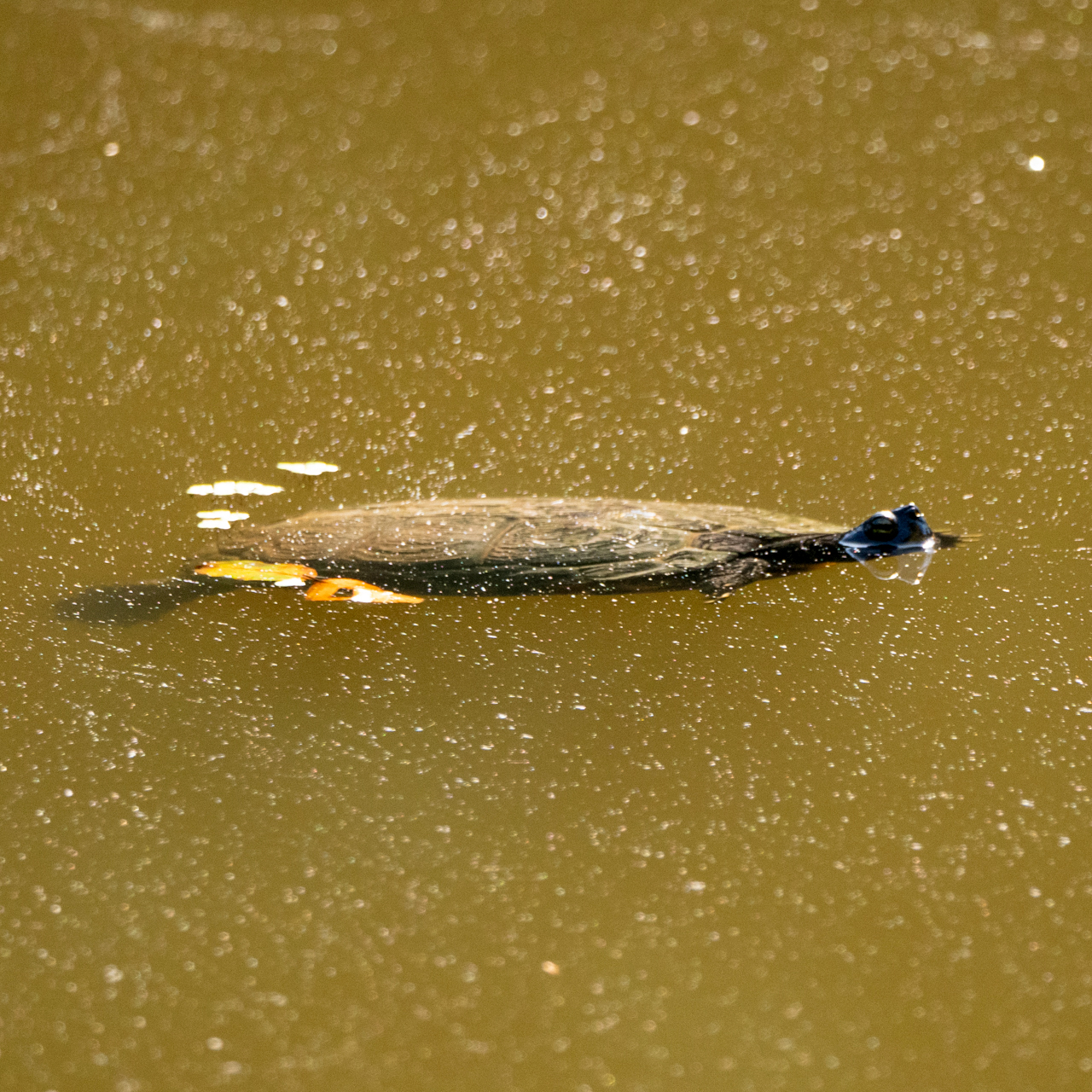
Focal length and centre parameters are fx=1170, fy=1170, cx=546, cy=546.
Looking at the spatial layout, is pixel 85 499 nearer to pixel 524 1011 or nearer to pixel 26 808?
pixel 26 808

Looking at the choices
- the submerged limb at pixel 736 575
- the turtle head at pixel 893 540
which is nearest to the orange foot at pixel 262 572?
the submerged limb at pixel 736 575

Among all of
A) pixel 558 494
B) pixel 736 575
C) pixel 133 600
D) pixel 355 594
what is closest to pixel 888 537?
pixel 736 575

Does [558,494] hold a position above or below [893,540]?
above

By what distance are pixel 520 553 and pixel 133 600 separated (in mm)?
567

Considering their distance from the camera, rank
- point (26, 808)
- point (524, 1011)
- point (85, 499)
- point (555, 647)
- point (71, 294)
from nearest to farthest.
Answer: point (524, 1011) → point (26, 808) → point (555, 647) → point (85, 499) → point (71, 294)

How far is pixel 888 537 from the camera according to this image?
1778 mm

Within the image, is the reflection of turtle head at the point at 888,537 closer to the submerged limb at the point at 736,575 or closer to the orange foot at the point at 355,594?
the submerged limb at the point at 736,575

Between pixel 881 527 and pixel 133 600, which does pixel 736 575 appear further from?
pixel 133 600

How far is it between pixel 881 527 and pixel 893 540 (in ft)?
0.10

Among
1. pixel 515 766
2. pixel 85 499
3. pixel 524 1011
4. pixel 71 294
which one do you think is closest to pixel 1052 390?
pixel 515 766

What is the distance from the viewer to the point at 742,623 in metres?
1.67

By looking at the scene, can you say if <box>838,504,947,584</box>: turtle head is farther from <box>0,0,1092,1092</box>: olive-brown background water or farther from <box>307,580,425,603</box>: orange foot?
<box>307,580,425,603</box>: orange foot

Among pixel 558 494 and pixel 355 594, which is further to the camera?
pixel 558 494

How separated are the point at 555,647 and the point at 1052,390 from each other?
3.73 feet
